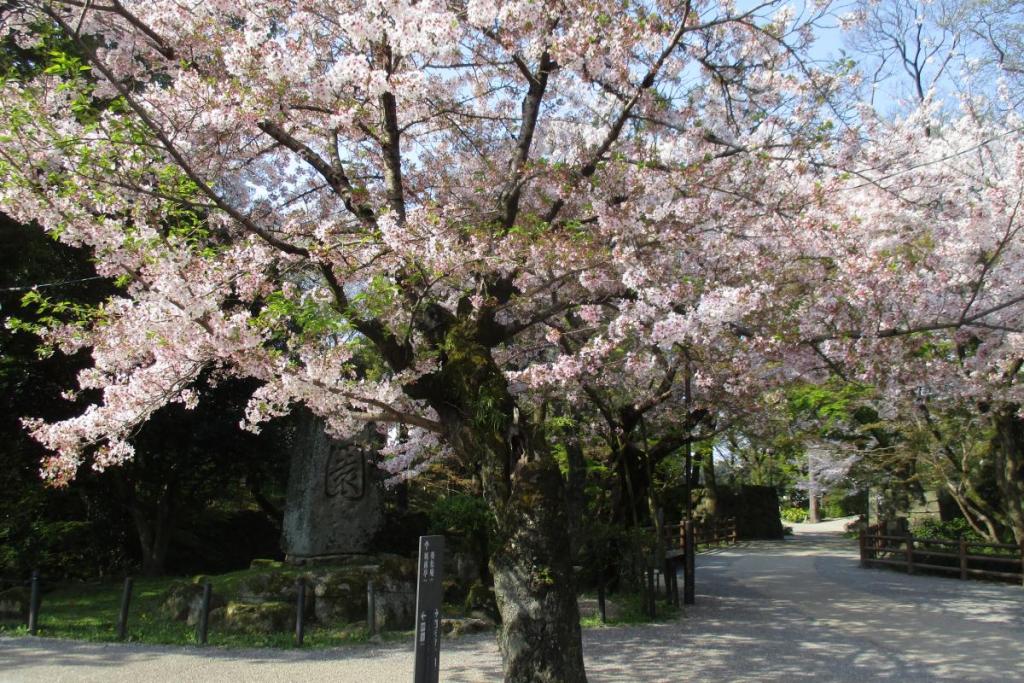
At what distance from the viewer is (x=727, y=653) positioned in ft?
26.3

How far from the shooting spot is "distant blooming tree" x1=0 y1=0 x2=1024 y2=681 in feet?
18.8

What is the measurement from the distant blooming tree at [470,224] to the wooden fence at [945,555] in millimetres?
7427

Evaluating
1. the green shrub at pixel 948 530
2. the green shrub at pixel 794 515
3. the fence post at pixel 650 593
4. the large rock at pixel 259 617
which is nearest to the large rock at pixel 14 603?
the large rock at pixel 259 617

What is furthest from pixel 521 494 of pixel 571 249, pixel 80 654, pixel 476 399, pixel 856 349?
pixel 80 654

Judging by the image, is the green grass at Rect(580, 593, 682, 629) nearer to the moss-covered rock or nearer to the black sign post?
the moss-covered rock

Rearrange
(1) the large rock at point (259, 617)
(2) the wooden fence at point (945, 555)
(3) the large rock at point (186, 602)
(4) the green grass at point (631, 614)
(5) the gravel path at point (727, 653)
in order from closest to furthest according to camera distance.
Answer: (5) the gravel path at point (727, 653) → (1) the large rock at point (259, 617) → (3) the large rock at point (186, 602) → (4) the green grass at point (631, 614) → (2) the wooden fence at point (945, 555)

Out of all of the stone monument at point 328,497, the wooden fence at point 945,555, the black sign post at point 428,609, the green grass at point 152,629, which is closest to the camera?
the black sign post at point 428,609

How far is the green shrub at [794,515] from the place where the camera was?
39.7 metres

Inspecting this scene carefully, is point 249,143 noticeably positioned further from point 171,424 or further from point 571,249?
point 171,424

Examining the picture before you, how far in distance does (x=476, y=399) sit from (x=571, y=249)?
1.50 metres

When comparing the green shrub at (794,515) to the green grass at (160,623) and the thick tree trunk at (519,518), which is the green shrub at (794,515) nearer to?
the green grass at (160,623)

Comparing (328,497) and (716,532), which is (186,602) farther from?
(716,532)

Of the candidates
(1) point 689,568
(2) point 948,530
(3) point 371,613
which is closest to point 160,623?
(3) point 371,613

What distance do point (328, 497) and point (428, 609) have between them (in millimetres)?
6681
